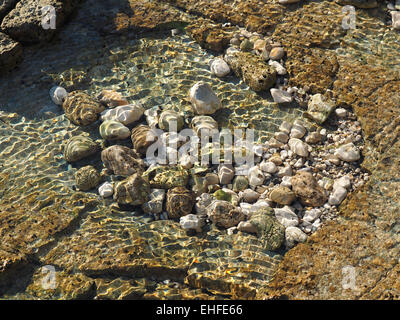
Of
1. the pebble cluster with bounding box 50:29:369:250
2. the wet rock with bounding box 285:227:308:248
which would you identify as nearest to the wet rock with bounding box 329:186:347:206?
the pebble cluster with bounding box 50:29:369:250

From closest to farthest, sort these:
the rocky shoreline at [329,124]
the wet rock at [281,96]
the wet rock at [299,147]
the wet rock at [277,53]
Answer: the rocky shoreline at [329,124] → the wet rock at [299,147] → the wet rock at [281,96] → the wet rock at [277,53]

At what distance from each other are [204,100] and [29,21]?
3.21 m

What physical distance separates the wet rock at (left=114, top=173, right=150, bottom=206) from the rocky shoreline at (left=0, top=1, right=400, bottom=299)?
23 cm

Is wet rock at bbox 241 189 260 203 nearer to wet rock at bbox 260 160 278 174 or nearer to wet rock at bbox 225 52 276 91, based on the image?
wet rock at bbox 260 160 278 174

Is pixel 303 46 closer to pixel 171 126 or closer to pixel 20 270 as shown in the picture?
pixel 171 126

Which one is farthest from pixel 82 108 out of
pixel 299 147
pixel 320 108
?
Answer: pixel 320 108

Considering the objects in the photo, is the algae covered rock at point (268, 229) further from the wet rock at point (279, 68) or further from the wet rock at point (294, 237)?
the wet rock at point (279, 68)

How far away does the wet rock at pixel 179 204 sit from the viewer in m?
4.89

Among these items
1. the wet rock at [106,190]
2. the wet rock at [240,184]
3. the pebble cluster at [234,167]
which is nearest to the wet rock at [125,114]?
the pebble cluster at [234,167]

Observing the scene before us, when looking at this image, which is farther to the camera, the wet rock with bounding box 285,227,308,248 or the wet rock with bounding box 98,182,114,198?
the wet rock with bounding box 98,182,114,198

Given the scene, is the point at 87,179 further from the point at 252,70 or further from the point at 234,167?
the point at 252,70

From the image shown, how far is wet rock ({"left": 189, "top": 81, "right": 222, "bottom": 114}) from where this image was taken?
228 inches

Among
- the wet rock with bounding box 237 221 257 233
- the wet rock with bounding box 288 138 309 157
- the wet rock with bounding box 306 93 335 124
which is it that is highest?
the wet rock with bounding box 306 93 335 124

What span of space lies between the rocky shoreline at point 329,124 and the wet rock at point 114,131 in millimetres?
856
